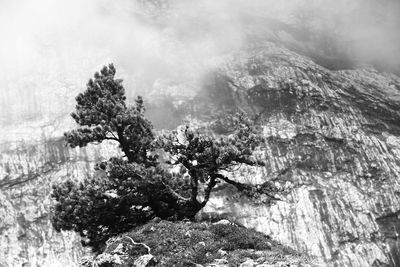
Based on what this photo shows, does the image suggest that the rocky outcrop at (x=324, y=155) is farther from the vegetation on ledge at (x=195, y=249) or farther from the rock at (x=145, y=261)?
the rock at (x=145, y=261)

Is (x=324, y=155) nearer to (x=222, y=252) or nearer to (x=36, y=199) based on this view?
(x=36, y=199)

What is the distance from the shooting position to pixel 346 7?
10200 centimetres

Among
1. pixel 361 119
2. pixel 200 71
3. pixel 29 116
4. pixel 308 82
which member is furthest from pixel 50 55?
pixel 361 119

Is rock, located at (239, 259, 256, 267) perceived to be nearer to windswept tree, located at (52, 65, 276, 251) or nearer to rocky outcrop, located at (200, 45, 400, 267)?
windswept tree, located at (52, 65, 276, 251)

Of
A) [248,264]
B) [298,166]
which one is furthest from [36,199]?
[248,264]

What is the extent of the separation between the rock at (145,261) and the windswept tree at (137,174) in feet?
24.1

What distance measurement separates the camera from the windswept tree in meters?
24.9

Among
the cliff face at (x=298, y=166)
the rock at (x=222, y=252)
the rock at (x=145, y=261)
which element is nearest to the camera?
the rock at (x=145, y=261)

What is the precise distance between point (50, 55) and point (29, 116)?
46.2 ft

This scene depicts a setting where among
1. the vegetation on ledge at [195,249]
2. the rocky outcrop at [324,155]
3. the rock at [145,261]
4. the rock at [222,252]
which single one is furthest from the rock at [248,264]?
the rocky outcrop at [324,155]

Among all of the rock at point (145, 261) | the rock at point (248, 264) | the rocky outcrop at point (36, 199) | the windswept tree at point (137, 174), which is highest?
the rocky outcrop at point (36, 199)

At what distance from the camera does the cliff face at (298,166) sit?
64.9 meters

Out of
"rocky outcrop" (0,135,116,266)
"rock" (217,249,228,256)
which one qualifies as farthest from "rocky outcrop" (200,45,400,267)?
"rock" (217,249,228,256)

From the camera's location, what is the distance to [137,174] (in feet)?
81.9
